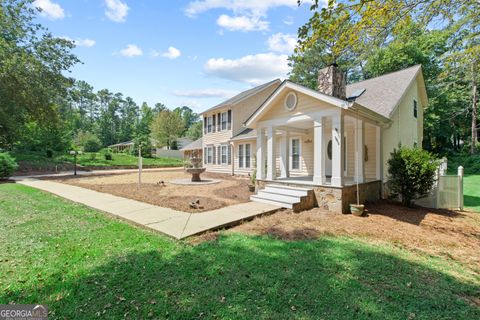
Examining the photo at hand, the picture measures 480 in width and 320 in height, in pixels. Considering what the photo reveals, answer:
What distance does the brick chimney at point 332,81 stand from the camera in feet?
28.9

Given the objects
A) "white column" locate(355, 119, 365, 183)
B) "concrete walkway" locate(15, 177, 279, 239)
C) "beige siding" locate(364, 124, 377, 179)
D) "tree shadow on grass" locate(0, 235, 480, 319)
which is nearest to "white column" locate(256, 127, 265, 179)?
"concrete walkway" locate(15, 177, 279, 239)

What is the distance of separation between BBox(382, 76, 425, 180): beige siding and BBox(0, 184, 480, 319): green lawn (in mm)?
6509

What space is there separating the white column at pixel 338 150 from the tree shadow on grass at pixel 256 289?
3.39m

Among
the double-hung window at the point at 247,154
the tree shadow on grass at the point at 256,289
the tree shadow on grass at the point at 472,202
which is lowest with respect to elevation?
the tree shadow on grass at the point at 472,202

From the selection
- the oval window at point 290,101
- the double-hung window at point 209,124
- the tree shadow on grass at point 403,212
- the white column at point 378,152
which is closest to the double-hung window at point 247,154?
the double-hung window at point 209,124

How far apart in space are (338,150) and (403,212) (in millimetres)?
3129

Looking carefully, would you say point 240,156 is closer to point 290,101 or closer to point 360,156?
point 290,101

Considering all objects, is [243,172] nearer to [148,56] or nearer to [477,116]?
[148,56]

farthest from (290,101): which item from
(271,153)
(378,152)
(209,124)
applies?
(209,124)

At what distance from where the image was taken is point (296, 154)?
12.8 meters

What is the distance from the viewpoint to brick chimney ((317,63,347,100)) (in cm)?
882

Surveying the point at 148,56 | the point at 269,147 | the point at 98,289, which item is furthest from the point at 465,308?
the point at 148,56

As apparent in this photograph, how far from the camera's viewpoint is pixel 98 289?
2889 mm

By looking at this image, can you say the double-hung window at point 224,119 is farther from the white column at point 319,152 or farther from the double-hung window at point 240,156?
the white column at point 319,152
